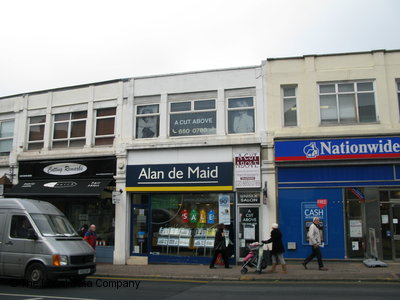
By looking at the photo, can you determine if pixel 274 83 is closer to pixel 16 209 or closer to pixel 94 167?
pixel 94 167

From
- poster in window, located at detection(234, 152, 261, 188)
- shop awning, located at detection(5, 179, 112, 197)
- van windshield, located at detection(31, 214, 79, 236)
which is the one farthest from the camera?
shop awning, located at detection(5, 179, 112, 197)

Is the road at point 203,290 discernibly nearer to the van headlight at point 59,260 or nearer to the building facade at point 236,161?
the van headlight at point 59,260

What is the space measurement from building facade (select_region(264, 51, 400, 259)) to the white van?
26.4 ft

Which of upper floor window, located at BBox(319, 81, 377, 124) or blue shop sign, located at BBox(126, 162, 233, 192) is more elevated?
upper floor window, located at BBox(319, 81, 377, 124)

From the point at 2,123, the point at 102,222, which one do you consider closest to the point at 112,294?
the point at 102,222

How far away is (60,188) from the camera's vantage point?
1833 cm

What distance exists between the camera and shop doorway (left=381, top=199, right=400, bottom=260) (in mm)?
15047

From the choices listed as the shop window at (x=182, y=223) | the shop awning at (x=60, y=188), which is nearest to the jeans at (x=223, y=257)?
the shop window at (x=182, y=223)

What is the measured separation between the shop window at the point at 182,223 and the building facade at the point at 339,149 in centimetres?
250

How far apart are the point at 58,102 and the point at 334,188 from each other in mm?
13629

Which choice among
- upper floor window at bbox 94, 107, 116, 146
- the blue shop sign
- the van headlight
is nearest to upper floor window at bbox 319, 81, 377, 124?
the blue shop sign

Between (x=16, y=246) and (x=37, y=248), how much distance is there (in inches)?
30.8

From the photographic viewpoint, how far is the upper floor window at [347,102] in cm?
1625

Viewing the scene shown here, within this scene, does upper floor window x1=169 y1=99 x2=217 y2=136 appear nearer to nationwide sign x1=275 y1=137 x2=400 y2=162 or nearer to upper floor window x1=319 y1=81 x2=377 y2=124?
nationwide sign x1=275 y1=137 x2=400 y2=162
